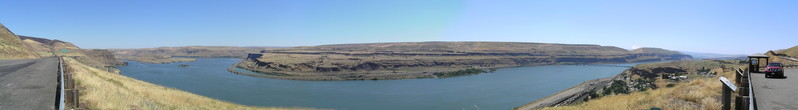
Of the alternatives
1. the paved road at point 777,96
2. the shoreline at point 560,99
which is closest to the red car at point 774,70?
the paved road at point 777,96

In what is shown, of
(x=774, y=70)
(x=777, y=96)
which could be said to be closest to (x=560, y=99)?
(x=774, y=70)

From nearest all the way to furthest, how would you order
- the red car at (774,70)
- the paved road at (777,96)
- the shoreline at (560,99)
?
1. the paved road at (777,96)
2. the red car at (774,70)
3. the shoreline at (560,99)

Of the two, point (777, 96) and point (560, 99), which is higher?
point (777, 96)

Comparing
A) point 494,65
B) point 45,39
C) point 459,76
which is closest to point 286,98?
point 459,76

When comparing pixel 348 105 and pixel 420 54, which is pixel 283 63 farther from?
pixel 348 105

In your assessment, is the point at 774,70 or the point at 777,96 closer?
the point at 777,96

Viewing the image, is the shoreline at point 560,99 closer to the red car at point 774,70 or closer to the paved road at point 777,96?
the red car at point 774,70

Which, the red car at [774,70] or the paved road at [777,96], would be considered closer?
the paved road at [777,96]

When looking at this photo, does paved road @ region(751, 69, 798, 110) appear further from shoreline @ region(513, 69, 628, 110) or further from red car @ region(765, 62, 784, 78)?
shoreline @ region(513, 69, 628, 110)

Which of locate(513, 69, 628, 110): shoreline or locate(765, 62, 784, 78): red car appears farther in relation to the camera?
locate(513, 69, 628, 110): shoreline

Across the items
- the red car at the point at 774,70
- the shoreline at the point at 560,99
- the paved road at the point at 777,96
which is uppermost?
the red car at the point at 774,70

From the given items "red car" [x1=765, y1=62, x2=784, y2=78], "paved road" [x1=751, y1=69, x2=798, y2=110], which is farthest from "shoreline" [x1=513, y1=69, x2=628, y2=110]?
"paved road" [x1=751, y1=69, x2=798, y2=110]

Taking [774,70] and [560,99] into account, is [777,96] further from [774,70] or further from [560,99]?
[560,99]
